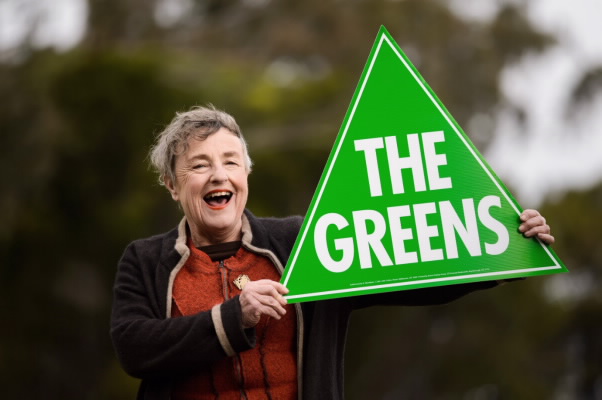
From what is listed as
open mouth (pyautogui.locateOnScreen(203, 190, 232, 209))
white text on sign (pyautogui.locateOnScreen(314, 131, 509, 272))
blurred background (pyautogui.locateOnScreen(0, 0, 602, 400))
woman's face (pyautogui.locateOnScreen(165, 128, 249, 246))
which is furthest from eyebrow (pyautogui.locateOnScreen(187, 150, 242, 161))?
blurred background (pyautogui.locateOnScreen(0, 0, 602, 400))

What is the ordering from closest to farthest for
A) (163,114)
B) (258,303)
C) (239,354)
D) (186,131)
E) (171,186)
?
(258,303) → (239,354) → (186,131) → (171,186) → (163,114)

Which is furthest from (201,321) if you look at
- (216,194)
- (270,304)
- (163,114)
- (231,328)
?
(163,114)

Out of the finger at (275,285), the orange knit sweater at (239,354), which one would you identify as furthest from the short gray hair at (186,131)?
the finger at (275,285)

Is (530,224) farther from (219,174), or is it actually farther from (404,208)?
(219,174)

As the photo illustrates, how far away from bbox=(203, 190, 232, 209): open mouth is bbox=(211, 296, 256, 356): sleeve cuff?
33 centimetres

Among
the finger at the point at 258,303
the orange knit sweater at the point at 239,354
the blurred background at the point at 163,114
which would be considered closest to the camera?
the finger at the point at 258,303

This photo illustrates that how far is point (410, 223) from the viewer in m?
2.99

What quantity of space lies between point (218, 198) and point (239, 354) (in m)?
0.47

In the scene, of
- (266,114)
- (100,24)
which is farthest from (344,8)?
(100,24)

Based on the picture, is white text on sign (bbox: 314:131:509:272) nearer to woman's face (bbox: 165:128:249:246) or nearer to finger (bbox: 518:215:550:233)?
finger (bbox: 518:215:550:233)

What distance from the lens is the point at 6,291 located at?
656 inches

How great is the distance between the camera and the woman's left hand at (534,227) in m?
2.96

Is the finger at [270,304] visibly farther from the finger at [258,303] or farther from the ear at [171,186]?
the ear at [171,186]

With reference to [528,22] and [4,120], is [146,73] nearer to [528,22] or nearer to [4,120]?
[4,120]
